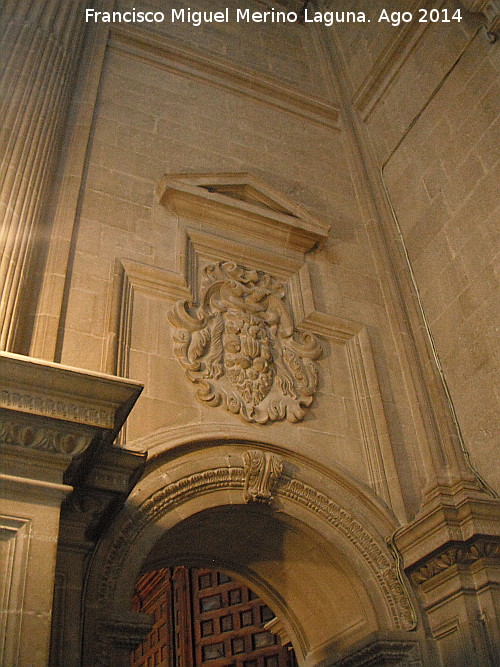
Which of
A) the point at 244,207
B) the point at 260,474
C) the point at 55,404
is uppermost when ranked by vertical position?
the point at 244,207

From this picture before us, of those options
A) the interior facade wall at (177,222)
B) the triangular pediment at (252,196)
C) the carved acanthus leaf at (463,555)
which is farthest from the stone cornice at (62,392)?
the triangular pediment at (252,196)

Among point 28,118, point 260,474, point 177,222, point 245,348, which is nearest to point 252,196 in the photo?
point 177,222

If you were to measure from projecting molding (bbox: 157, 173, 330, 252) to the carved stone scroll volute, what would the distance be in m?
2.72

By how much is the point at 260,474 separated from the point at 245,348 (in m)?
1.28

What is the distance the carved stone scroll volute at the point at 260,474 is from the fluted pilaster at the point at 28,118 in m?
2.11

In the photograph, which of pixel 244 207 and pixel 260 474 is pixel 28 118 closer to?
pixel 244 207

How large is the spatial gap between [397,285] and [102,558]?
4.67m

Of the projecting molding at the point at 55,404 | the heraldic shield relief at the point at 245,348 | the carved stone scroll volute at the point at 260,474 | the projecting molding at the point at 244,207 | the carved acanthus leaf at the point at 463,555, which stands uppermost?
the projecting molding at the point at 244,207

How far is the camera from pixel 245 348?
680 cm

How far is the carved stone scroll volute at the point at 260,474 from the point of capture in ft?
19.5

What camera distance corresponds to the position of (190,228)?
24.8 ft

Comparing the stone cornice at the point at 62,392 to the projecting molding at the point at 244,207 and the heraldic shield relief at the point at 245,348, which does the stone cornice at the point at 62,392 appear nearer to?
the heraldic shield relief at the point at 245,348

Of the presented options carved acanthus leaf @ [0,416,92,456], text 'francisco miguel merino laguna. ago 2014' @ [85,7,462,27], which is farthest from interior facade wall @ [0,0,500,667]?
text 'francisco miguel merino laguna. ago 2014' @ [85,7,462,27]

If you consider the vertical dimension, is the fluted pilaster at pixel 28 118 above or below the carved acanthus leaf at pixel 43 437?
above
